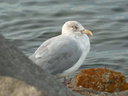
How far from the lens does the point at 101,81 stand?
6641 millimetres

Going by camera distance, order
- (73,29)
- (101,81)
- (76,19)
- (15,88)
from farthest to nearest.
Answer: (76,19)
(73,29)
(101,81)
(15,88)

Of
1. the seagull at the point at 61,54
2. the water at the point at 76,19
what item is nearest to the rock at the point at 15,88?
the seagull at the point at 61,54

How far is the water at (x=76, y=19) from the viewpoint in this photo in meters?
10.3

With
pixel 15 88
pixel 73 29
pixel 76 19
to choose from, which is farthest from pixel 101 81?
pixel 76 19

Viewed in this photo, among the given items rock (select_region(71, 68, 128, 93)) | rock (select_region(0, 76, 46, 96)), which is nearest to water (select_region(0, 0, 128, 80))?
rock (select_region(71, 68, 128, 93))

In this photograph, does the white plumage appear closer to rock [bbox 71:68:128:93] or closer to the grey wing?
the grey wing

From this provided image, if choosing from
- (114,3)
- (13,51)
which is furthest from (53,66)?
(114,3)

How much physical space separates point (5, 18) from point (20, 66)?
10175 millimetres

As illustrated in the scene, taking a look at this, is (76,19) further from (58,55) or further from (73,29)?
(58,55)

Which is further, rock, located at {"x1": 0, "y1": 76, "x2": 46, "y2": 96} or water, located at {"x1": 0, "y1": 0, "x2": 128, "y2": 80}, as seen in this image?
water, located at {"x1": 0, "y1": 0, "x2": 128, "y2": 80}

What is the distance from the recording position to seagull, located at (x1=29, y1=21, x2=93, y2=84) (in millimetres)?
6195

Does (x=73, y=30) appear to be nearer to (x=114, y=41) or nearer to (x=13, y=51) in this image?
(x=13, y=51)

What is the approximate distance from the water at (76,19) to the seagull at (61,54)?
2.94 meters

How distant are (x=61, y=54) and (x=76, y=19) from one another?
6702 mm
